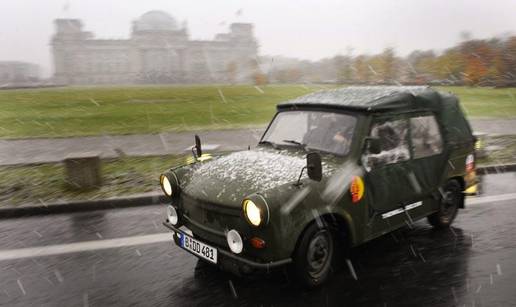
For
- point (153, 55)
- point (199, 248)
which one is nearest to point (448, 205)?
point (199, 248)

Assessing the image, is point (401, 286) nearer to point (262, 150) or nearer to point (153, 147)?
point (262, 150)

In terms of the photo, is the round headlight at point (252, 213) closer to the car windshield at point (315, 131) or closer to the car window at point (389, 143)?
the car windshield at point (315, 131)

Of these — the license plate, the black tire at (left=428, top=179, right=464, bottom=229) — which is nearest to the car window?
the black tire at (left=428, top=179, right=464, bottom=229)

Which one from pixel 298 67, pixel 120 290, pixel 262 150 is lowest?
pixel 120 290

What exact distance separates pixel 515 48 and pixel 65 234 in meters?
55.7

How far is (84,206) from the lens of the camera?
6574 mm

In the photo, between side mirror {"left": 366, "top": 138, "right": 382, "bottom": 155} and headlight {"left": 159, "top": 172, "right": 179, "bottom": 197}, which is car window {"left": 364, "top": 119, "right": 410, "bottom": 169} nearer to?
side mirror {"left": 366, "top": 138, "right": 382, "bottom": 155}

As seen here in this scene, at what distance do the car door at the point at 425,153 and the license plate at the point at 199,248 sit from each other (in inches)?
95.2

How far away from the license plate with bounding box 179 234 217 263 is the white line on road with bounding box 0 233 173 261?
1270 millimetres

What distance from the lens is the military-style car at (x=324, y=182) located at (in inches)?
136

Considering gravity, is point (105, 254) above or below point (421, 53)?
below

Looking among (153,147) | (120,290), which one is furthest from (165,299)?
(153,147)

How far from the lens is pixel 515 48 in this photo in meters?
47.7

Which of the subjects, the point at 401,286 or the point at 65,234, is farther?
the point at 65,234
